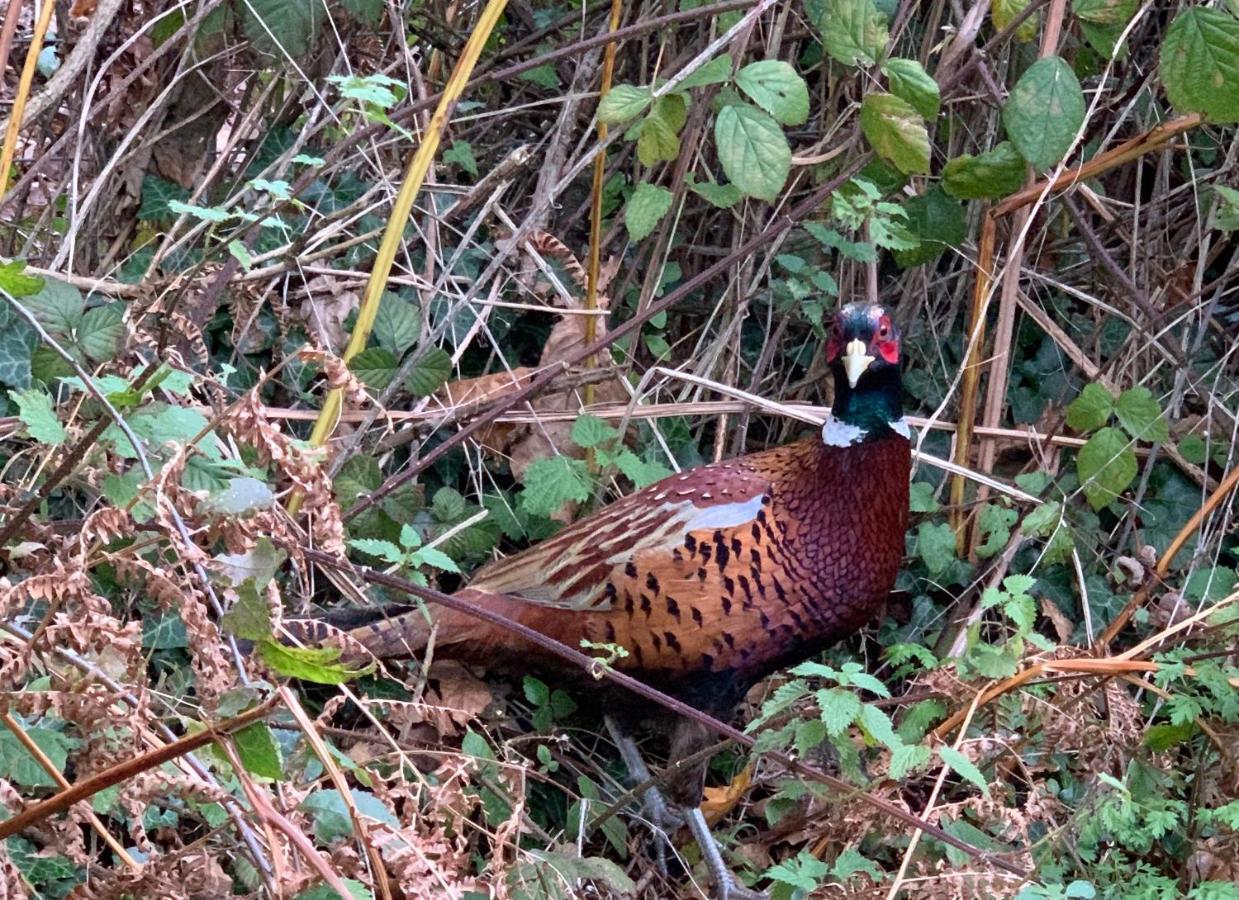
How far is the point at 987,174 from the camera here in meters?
3.26

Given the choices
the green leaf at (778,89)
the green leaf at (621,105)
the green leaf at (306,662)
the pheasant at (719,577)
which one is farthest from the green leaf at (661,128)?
the green leaf at (306,662)

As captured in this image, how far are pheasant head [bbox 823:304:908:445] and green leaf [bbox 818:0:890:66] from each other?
1.84 ft

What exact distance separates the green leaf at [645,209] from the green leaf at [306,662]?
1787 millimetres

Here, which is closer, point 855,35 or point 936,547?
point 855,35

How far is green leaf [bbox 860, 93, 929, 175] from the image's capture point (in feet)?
9.55

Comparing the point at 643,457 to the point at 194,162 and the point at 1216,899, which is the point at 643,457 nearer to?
the point at 194,162

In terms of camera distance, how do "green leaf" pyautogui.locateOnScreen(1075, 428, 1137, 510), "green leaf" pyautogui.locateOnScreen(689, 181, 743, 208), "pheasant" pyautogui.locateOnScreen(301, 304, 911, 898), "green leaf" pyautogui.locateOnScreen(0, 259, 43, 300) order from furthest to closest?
"green leaf" pyautogui.locateOnScreen(1075, 428, 1137, 510)
"green leaf" pyautogui.locateOnScreen(689, 181, 743, 208)
"pheasant" pyautogui.locateOnScreen(301, 304, 911, 898)
"green leaf" pyautogui.locateOnScreen(0, 259, 43, 300)

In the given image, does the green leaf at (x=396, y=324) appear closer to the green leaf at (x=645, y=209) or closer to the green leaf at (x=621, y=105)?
the green leaf at (x=645, y=209)

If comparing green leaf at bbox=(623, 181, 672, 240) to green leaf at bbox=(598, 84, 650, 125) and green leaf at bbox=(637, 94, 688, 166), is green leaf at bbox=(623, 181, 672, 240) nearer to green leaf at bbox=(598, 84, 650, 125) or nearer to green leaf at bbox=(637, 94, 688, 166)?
green leaf at bbox=(637, 94, 688, 166)

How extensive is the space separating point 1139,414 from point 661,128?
4.50ft

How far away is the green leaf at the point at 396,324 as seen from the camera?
3.21 metres

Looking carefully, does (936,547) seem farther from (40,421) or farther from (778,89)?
(40,421)

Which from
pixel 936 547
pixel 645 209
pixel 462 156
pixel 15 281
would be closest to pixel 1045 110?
pixel 645 209

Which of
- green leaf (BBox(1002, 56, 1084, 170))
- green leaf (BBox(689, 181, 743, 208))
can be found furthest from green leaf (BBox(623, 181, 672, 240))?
green leaf (BBox(1002, 56, 1084, 170))
